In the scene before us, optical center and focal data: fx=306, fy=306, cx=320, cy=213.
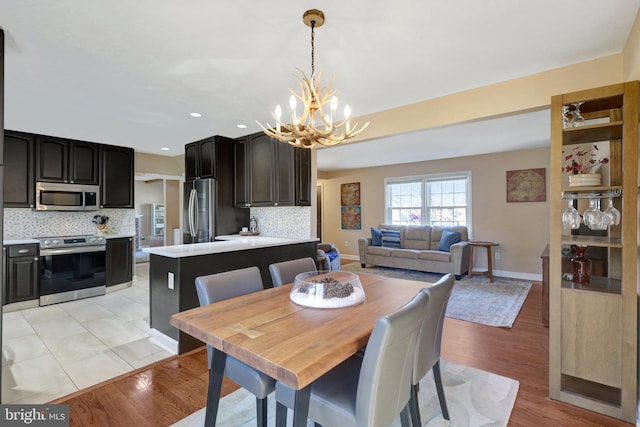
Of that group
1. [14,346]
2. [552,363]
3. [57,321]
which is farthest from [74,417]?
[552,363]

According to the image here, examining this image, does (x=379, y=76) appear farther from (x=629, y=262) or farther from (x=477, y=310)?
(x=477, y=310)

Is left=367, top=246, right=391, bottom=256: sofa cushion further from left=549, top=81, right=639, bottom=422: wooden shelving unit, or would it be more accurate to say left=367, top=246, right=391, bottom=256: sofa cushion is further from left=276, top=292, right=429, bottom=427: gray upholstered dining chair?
left=276, top=292, right=429, bottom=427: gray upholstered dining chair

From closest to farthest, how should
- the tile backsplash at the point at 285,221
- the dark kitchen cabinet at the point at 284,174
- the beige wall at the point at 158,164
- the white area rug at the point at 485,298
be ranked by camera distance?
the white area rug at the point at 485,298 → the dark kitchen cabinet at the point at 284,174 → the tile backsplash at the point at 285,221 → the beige wall at the point at 158,164

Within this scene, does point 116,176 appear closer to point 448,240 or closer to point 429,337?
point 429,337

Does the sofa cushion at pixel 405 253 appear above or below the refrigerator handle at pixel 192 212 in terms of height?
below

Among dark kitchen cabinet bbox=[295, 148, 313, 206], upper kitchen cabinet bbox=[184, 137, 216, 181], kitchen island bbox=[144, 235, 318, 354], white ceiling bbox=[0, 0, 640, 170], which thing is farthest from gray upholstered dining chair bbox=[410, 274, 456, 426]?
upper kitchen cabinet bbox=[184, 137, 216, 181]

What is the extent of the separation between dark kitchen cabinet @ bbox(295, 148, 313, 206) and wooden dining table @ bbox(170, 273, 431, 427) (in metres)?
2.20

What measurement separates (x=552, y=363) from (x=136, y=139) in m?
5.59

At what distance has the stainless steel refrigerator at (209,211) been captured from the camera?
176 inches

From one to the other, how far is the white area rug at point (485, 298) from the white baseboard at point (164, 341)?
304 centimetres

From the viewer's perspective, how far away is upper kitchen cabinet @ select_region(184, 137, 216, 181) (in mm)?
4562

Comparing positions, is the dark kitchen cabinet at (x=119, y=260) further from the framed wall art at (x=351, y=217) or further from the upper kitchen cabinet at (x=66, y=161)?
the framed wall art at (x=351, y=217)

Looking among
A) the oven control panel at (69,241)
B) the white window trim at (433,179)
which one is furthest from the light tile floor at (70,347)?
the white window trim at (433,179)

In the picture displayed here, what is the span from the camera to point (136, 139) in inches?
186
